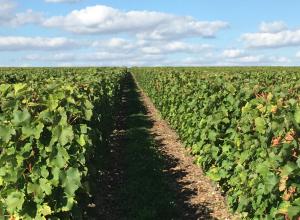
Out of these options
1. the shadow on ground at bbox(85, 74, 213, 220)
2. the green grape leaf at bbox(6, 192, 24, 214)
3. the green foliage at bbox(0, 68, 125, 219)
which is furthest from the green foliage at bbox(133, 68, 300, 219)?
the green grape leaf at bbox(6, 192, 24, 214)

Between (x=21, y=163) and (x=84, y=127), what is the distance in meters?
0.95

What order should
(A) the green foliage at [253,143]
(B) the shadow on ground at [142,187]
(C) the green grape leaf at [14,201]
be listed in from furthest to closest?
(B) the shadow on ground at [142,187], (A) the green foliage at [253,143], (C) the green grape leaf at [14,201]

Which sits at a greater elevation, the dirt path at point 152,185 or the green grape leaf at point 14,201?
the green grape leaf at point 14,201

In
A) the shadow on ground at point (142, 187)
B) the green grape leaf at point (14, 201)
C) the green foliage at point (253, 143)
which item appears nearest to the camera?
the green grape leaf at point (14, 201)

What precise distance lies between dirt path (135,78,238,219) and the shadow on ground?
2cm

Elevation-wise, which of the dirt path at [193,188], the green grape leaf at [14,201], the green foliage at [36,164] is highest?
→ the green foliage at [36,164]

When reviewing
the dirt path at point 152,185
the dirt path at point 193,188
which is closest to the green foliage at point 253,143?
the dirt path at point 193,188

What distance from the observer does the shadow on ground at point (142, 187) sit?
8906 millimetres

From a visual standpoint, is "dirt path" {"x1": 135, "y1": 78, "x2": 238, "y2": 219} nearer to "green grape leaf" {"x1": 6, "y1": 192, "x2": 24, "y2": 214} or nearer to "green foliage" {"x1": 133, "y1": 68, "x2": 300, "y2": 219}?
"green foliage" {"x1": 133, "y1": 68, "x2": 300, "y2": 219}

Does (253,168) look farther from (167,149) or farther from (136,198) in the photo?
(167,149)

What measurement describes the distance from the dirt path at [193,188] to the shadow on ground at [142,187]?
0.06 feet

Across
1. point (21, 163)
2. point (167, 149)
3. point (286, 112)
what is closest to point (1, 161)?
point (21, 163)

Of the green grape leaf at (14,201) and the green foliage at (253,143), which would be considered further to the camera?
the green foliage at (253,143)

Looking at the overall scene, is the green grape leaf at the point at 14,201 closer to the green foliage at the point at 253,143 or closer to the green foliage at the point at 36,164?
the green foliage at the point at 36,164
